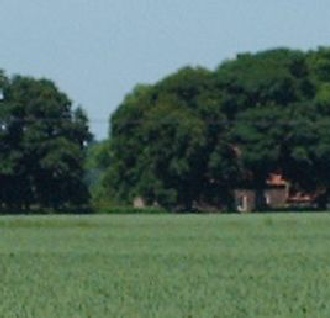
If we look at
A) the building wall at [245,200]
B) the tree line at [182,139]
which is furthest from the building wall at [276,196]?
the tree line at [182,139]

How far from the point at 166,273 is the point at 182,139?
203 feet

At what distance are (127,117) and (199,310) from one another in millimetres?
75169

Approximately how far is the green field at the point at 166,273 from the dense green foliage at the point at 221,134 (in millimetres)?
36829

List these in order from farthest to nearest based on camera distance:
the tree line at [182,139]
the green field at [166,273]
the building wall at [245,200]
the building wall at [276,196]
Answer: the building wall at [276,196] → the building wall at [245,200] → the tree line at [182,139] → the green field at [166,273]

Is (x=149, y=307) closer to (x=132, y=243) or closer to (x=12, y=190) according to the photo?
(x=132, y=243)

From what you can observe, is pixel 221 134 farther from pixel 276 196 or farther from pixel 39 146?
pixel 276 196

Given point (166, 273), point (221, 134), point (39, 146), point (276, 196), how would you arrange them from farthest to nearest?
point (276, 196) → point (221, 134) → point (39, 146) → point (166, 273)

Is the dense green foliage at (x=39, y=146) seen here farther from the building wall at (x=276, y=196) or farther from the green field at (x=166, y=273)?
the green field at (x=166, y=273)

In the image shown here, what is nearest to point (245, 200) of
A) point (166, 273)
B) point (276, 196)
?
point (276, 196)

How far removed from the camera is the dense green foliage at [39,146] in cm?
8981

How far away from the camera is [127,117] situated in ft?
315

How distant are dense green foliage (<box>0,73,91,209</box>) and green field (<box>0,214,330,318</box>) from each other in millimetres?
35908

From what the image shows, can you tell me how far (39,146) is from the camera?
9138 cm

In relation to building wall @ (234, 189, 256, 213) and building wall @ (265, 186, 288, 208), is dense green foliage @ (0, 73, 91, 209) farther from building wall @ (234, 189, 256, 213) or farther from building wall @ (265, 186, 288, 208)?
building wall @ (265, 186, 288, 208)
